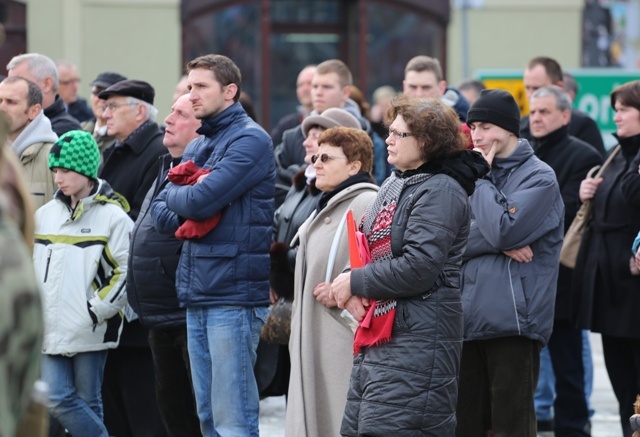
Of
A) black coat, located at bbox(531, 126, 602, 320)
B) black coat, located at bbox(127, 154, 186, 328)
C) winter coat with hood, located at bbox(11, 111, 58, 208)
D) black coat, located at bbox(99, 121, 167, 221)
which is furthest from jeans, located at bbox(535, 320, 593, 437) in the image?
winter coat with hood, located at bbox(11, 111, 58, 208)

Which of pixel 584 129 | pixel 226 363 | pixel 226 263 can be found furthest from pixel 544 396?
pixel 226 263

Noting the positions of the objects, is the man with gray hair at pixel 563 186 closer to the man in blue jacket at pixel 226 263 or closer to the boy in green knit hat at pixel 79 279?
the man in blue jacket at pixel 226 263

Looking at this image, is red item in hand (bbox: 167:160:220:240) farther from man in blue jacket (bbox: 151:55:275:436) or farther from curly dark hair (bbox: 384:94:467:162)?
curly dark hair (bbox: 384:94:467:162)

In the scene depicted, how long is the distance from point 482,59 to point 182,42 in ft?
12.0

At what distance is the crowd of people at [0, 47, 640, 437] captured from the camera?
529 centimetres

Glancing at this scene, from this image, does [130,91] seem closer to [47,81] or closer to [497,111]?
[47,81]

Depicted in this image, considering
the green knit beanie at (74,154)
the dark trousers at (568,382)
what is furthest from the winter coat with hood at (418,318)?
the dark trousers at (568,382)

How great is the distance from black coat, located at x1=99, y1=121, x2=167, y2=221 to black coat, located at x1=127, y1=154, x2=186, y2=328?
0.98m

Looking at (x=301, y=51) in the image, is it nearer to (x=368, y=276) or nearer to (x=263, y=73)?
(x=263, y=73)

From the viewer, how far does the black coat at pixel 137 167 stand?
298 inches

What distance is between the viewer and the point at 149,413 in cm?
724

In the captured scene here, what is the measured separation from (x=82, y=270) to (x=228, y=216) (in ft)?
3.30

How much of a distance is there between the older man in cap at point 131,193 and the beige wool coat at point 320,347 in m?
1.30

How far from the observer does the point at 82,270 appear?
6762 millimetres
